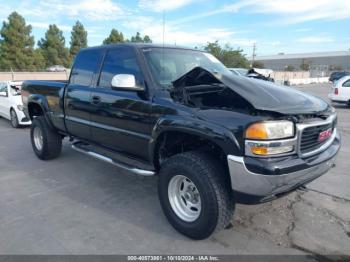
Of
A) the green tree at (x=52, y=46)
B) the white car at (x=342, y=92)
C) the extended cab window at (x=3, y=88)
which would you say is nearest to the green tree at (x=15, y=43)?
the green tree at (x=52, y=46)

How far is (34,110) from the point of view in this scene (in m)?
6.31

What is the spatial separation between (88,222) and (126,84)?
5.31ft

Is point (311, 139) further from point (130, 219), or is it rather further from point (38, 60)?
point (38, 60)

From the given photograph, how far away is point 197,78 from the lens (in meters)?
3.35

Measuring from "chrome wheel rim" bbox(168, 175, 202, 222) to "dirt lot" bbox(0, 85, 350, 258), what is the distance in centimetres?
24

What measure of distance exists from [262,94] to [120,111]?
1.78 meters

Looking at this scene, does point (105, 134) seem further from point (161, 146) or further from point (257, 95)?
point (257, 95)

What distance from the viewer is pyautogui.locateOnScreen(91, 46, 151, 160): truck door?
3.62 metres

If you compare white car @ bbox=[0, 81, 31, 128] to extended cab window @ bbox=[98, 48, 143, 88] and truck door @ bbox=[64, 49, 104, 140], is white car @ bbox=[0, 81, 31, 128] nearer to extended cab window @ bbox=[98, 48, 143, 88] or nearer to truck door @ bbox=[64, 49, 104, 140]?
truck door @ bbox=[64, 49, 104, 140]

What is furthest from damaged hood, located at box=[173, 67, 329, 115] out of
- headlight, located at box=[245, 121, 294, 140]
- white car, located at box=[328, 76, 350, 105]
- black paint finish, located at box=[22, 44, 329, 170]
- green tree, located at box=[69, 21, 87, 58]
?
green tree, located at box=[69, 21, 87, 58]

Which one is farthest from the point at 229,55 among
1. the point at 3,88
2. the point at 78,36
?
the point at 3,88

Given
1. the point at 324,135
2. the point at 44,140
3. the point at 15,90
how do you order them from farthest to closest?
the point at 15,90 → the point at 44,140 → the point at 324,135

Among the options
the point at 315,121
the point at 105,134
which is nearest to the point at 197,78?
the point at 315,121

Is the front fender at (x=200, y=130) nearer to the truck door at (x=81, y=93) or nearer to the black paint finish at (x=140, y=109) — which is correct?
the black paint finish at (x=140, y=109)
